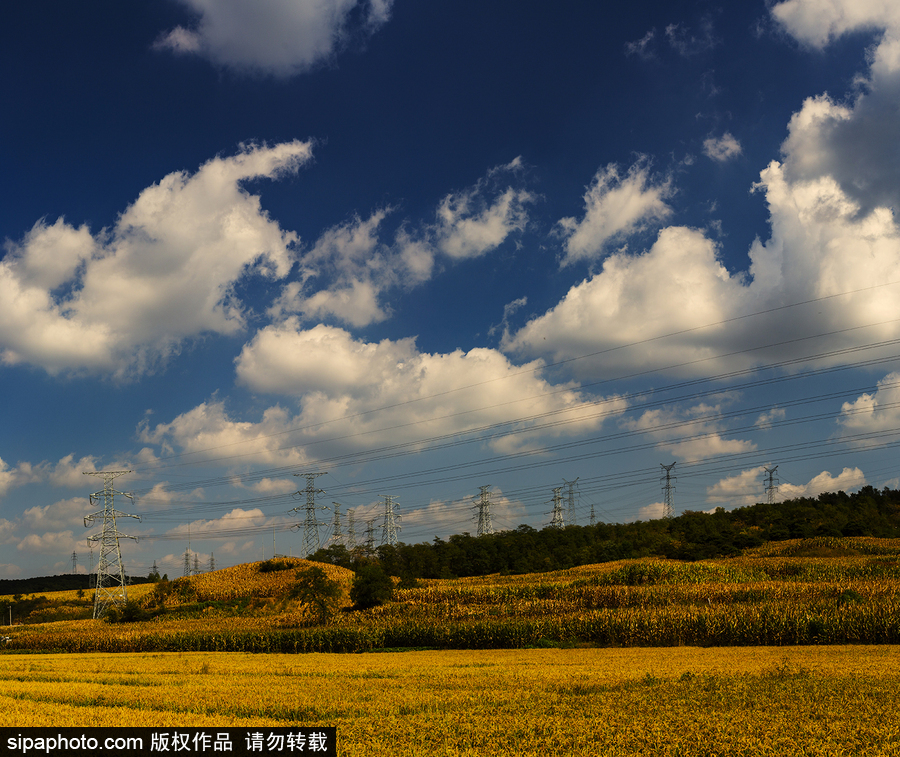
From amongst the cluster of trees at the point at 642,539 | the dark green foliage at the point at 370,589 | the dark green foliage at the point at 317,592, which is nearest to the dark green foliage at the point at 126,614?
the dark green foliage at the point at 317,592

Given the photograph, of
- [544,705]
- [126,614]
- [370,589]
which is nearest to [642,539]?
[370,589]

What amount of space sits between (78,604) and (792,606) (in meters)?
137

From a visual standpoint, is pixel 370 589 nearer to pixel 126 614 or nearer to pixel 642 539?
pixel 126 614

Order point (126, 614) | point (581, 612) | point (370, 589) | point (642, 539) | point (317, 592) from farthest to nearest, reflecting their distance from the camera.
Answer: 1. point (642, 539)
2. point (126, 614)
3. point (370, 589)
4. point (317, 592)
5. point (581, 612)

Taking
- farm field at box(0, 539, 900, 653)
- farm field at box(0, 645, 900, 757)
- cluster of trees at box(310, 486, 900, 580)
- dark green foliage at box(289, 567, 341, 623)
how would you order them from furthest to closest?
cluster of trees at box(310, 486, 900, 580)
dark green foliage at box(289, 567, 341, 623)
farm field at box(0, 539, 900, 653)
farm field at box(0, 645, 900, 757)

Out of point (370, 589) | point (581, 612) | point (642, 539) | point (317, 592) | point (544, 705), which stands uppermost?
point (544, 705)

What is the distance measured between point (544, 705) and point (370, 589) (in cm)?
4837

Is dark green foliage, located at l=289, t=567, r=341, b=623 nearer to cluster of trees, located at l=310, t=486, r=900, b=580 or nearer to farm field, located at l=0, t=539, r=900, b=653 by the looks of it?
farm field, located at l=0, t=539, r=900, b=653

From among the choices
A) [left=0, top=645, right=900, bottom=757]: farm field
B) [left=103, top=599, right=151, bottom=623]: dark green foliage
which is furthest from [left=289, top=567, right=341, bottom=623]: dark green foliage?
[left=0, top=645, right=900, bottom=757]: farm field

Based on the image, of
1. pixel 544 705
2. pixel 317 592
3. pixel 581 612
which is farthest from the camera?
pixel 317 592

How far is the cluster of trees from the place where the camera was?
92.4 metres

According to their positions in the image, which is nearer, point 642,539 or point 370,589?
point 370,589

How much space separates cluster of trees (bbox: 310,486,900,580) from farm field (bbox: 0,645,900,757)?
2573 inches

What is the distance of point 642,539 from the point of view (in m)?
114
